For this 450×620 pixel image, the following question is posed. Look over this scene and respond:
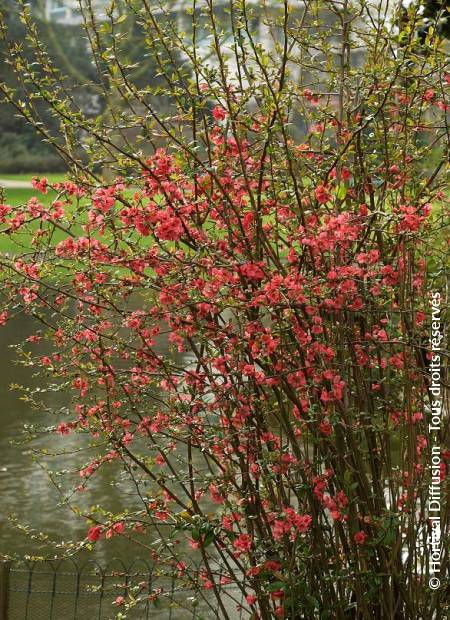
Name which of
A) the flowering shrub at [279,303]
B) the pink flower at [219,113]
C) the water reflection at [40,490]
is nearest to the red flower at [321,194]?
→ the flowering shrub at [279,303]

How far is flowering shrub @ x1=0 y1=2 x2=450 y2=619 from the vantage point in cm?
250

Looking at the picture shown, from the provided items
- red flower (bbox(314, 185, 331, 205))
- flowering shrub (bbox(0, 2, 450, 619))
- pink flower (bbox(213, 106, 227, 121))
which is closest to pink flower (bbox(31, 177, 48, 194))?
flowering shrub (bbox(0, 2, 450, 619))

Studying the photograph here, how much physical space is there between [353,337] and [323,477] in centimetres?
35

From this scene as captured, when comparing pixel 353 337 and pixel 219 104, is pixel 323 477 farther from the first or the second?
pixel 219 104

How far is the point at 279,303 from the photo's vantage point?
2379 millimetres

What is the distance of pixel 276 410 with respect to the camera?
106 inches

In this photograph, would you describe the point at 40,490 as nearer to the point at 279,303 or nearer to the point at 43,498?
the point at 43,498

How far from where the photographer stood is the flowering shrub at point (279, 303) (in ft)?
8.19

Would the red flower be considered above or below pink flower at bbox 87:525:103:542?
above

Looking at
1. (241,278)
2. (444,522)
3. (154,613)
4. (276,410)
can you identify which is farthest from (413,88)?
Answer: (154,613)

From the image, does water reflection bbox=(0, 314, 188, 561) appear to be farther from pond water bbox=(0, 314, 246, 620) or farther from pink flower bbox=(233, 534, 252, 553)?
pink flower bbox=(233, 534, 252, 553)

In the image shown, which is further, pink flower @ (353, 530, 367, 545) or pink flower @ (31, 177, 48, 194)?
pink flower @ (31, 177, 48, 194)

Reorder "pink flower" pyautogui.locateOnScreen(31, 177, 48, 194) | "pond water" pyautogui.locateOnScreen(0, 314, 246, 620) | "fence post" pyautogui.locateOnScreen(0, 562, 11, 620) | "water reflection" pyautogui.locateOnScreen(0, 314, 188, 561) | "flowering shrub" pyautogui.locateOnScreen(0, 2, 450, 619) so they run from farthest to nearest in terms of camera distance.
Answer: "water reflection" pyautogui.locateOnScreen(0, 314, 188, 561) → "pond water" pyautogui.locateOnScreen(0, 314, 246, 620) → "fence post" pyautogui.locateOnScreen(0, 562, 11, 620) → "pink flower" pyautogui.locateOnScreen(31, 177, 48, 194) → "flowering shrub" pyautogui.locateOnScreen(0, 2, 450, 619)

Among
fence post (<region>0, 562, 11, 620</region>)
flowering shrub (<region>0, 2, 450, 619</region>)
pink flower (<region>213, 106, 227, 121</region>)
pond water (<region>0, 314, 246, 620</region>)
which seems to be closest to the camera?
flowering shrub (<region>0, 2, 450, 619</region>)
